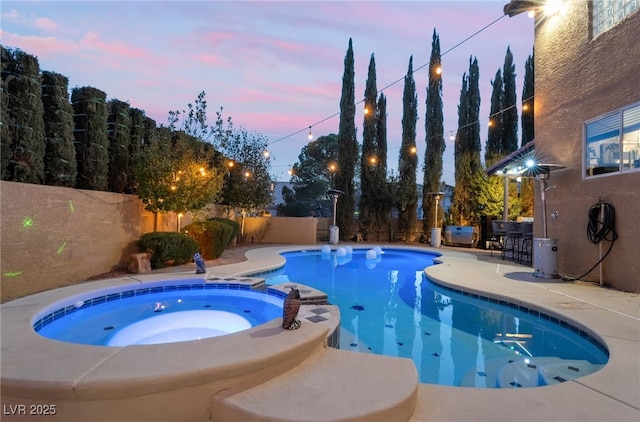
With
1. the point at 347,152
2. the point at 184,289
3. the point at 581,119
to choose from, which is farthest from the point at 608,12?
the point at 347,152

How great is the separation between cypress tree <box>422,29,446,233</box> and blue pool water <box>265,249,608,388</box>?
390 inches

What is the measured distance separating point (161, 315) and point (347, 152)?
43.8ft

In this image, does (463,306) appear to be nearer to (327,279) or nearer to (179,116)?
(327,279)

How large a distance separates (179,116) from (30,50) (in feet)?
14.9

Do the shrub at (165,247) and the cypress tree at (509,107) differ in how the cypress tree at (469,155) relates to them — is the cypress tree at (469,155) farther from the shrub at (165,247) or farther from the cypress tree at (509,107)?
the shrub at (165,247)

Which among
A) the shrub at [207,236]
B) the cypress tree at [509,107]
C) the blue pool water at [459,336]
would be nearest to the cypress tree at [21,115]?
the shrub at [207,236]

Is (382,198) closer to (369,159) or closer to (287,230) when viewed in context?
(369,159)

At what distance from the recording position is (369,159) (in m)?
17.1

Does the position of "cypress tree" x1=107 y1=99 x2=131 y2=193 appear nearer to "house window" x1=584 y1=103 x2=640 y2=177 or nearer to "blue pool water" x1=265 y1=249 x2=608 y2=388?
"blue pool water" x1=265 y1=249 x2=608 y2=388

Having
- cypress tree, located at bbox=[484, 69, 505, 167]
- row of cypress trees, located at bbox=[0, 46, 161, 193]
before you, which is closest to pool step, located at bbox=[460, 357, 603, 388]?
row of cypress trees, located at bbox=[0, 46, 161, 193]

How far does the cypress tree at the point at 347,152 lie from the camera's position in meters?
16.5

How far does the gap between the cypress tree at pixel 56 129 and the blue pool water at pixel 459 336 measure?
424 cm

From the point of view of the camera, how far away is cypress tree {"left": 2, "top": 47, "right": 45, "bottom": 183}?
16.7ft

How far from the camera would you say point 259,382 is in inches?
89.5
